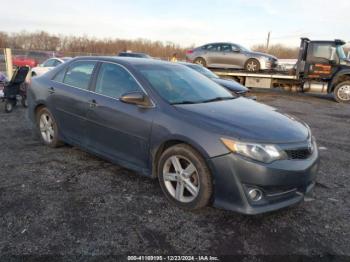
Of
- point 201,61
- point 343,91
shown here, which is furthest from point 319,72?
point 201,61

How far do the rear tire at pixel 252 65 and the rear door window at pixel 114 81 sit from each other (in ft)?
40.8

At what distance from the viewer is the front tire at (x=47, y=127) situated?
16.2 feet

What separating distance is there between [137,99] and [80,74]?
1484 mm

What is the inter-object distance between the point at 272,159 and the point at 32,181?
2869mm

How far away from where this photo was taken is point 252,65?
51.0 feet

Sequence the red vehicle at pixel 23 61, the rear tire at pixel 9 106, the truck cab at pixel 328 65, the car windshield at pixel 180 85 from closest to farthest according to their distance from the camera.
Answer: the car windshield at pixel 180 85 → the rear tire at pixel 9 106 → the truck cab at pixel 328 65 → the red vehicle at pixel 23 61

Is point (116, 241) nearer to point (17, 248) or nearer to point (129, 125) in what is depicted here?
point (17, 248)

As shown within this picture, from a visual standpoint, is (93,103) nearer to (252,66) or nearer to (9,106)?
(9,106)

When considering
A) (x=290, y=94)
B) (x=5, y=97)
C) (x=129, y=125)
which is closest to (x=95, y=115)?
(x=129, y=125)

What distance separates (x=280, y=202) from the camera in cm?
300

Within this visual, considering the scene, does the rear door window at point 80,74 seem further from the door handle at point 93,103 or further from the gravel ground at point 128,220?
the gravel ground at point 128,220

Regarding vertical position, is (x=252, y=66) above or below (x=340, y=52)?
below

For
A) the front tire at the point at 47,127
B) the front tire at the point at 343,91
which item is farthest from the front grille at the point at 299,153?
the front tire at the point at 343,91

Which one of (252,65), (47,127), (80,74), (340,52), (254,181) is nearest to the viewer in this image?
(254,181)
